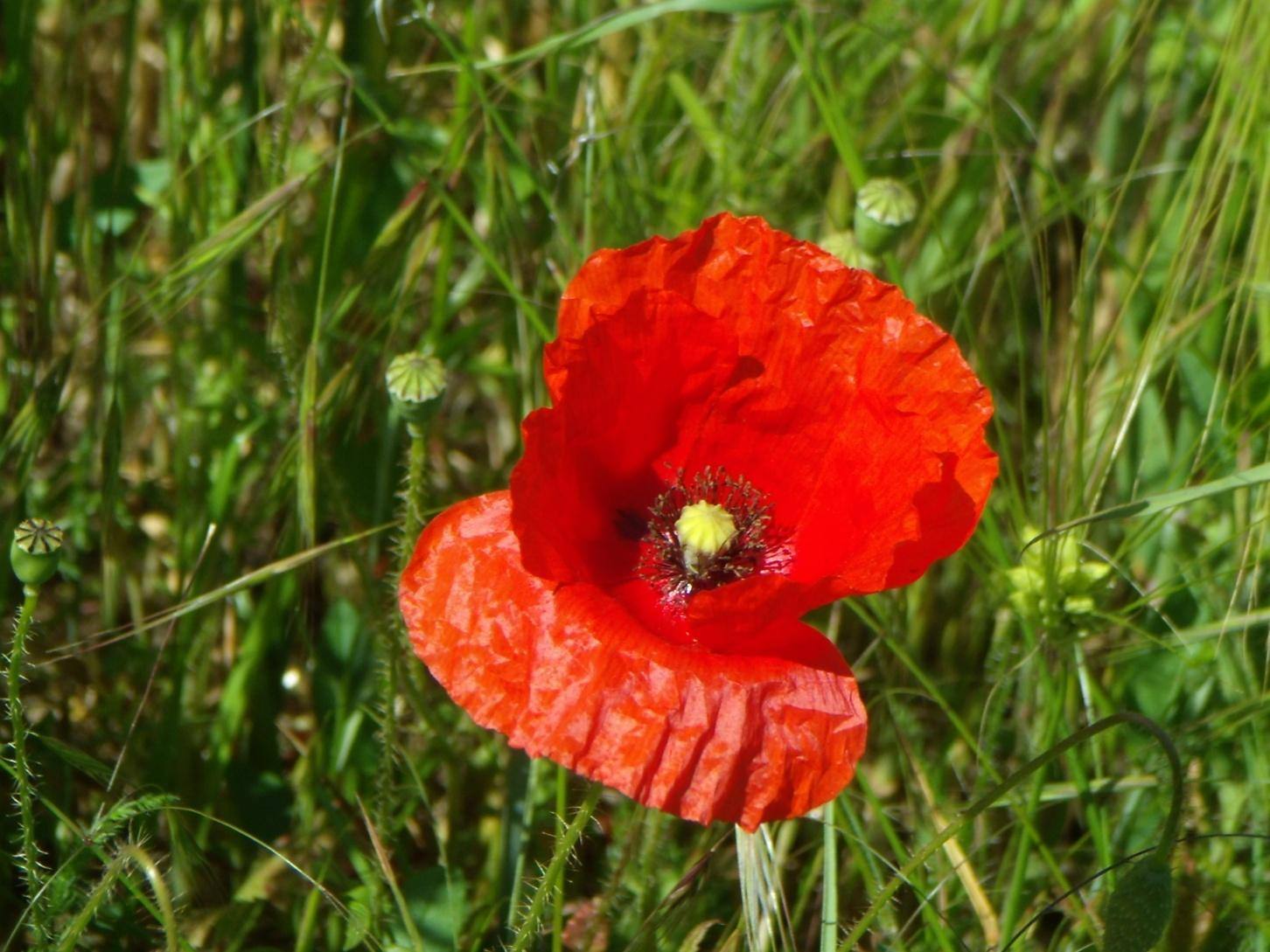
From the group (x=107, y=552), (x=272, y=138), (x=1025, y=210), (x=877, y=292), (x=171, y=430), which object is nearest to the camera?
(x=877, y=292)

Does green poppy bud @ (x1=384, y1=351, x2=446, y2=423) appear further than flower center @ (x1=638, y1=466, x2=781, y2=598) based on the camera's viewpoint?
No

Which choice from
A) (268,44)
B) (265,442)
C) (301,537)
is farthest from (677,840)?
(268,44)

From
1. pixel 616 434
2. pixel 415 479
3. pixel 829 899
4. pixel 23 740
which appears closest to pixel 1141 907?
pixel 829 899

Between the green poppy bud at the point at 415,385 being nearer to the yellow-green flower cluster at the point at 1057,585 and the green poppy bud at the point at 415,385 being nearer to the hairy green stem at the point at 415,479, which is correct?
the hairy green stem at the point at 415,479

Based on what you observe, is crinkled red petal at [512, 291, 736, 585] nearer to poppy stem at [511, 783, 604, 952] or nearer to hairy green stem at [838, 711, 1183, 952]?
poppy stem at [511, 783, 604, 952]

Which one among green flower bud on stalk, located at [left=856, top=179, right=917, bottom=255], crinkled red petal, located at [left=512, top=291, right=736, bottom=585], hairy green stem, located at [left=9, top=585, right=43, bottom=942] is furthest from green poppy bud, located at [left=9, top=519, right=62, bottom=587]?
green flower bud on stalk, located at [left=856, top=179, right=917, bottom=255]

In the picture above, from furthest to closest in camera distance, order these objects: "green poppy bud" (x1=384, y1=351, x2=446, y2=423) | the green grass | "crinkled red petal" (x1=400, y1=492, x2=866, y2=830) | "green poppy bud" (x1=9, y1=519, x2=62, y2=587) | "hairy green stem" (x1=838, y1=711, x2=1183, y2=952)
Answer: the green grass, "green poppy bud" (x1=384, y1=351, x2=446, y2=423), "green poppy bud" (x1=9, y1=519, x2=62, y2=587), "crinkled red petal" (x1=400, y1=492, x2=866, y2=830), "hairy green stem" (x1=838, y1=711, x2=1183, y2=952)

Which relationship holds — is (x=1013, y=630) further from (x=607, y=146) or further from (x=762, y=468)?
(x=607, y=146)
